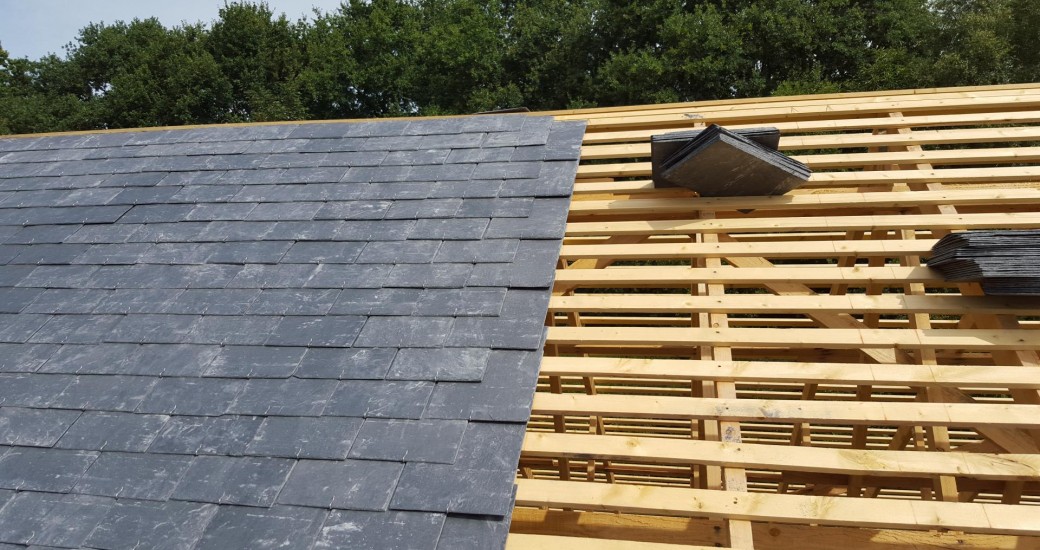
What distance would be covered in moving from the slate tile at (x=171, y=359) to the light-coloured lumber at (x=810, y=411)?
1.23 meters

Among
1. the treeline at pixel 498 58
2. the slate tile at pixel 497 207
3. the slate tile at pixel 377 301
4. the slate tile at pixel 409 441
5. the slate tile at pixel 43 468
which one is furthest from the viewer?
the treeline at pixel 498 58

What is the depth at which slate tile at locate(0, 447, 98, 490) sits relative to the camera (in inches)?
83.7

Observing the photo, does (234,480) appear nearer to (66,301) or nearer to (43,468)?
(43,468)

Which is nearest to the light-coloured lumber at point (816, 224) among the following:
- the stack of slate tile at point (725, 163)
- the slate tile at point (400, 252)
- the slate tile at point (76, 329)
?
the stack of slate tile at point (725, 163)

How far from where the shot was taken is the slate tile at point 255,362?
7.89 feet

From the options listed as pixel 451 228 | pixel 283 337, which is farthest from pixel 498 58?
pixel 283 337

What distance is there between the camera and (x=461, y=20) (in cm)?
2069

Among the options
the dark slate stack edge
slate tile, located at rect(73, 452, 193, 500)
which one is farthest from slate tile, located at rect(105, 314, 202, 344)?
the dark slate stack edge

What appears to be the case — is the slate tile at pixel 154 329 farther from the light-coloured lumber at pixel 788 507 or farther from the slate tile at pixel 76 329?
the light-coloured lumber at pixel 788 507

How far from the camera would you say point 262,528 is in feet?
6.08

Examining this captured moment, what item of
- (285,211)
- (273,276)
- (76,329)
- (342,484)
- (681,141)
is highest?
(681,141)

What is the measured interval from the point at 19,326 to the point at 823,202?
11.8ft

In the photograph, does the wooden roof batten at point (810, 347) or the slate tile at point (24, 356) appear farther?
the slate tile at point (24, 356)

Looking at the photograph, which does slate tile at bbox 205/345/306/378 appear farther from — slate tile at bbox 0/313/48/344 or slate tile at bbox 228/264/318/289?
slate tile at bbox 0/313/48/344
